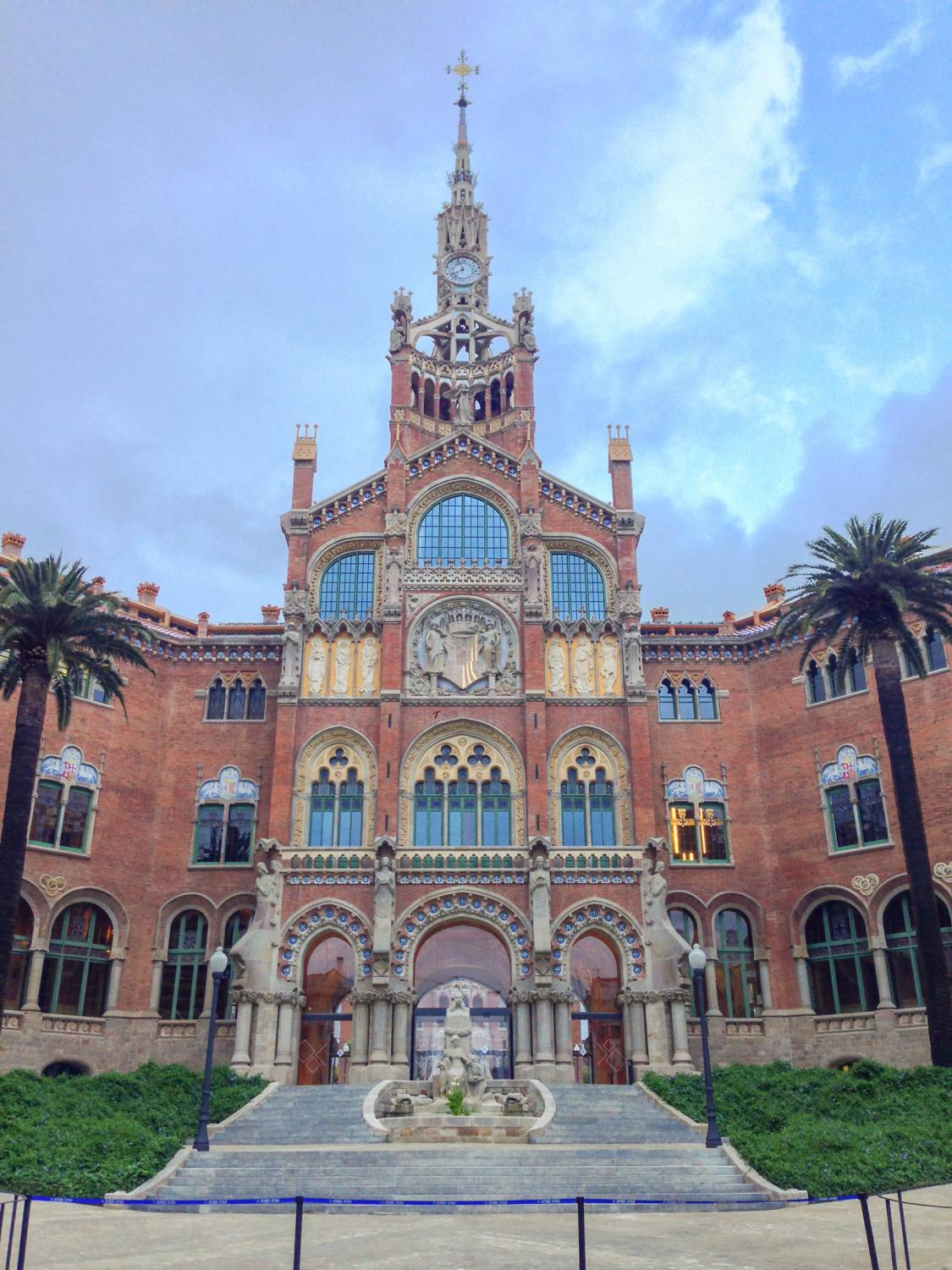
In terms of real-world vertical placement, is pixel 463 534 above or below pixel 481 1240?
above

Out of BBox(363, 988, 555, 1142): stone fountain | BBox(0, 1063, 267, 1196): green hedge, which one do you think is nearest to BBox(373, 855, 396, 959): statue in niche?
BBox(363, 988, 555, 1142): stone fountain

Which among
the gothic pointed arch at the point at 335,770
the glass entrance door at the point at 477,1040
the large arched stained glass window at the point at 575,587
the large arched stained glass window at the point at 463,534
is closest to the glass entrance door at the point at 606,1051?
the glass entrance door at the point at 477,1040

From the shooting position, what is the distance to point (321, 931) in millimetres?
37344

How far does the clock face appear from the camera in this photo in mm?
54500

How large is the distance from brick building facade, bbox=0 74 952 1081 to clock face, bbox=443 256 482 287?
10607 mm

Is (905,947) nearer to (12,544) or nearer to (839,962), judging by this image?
(839,962)

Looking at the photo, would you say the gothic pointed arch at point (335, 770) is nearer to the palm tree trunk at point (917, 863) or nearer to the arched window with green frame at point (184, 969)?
the arched window with green frame at point (184, 969)

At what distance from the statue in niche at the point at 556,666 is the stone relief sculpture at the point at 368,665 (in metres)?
6.51

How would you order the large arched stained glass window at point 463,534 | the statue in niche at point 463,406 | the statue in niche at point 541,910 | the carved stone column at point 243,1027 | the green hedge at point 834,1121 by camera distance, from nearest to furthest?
the green hedge at point 834,1121 < the carved stone column at point 243,1027 < the statue in niche at point 541,910 < the large arched stained glass window at point 463,534 < the statue in niche at point 463,406

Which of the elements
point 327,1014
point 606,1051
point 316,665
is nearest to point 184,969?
point 327,1014

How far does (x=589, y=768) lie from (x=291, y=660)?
11.7m

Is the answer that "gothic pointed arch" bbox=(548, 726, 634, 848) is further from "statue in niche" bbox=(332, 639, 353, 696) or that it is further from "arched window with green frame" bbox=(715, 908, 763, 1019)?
"statue in niche" bbox=(332, 639, 353, 696)

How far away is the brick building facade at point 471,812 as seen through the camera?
3675cm

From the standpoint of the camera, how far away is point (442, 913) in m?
37.4
